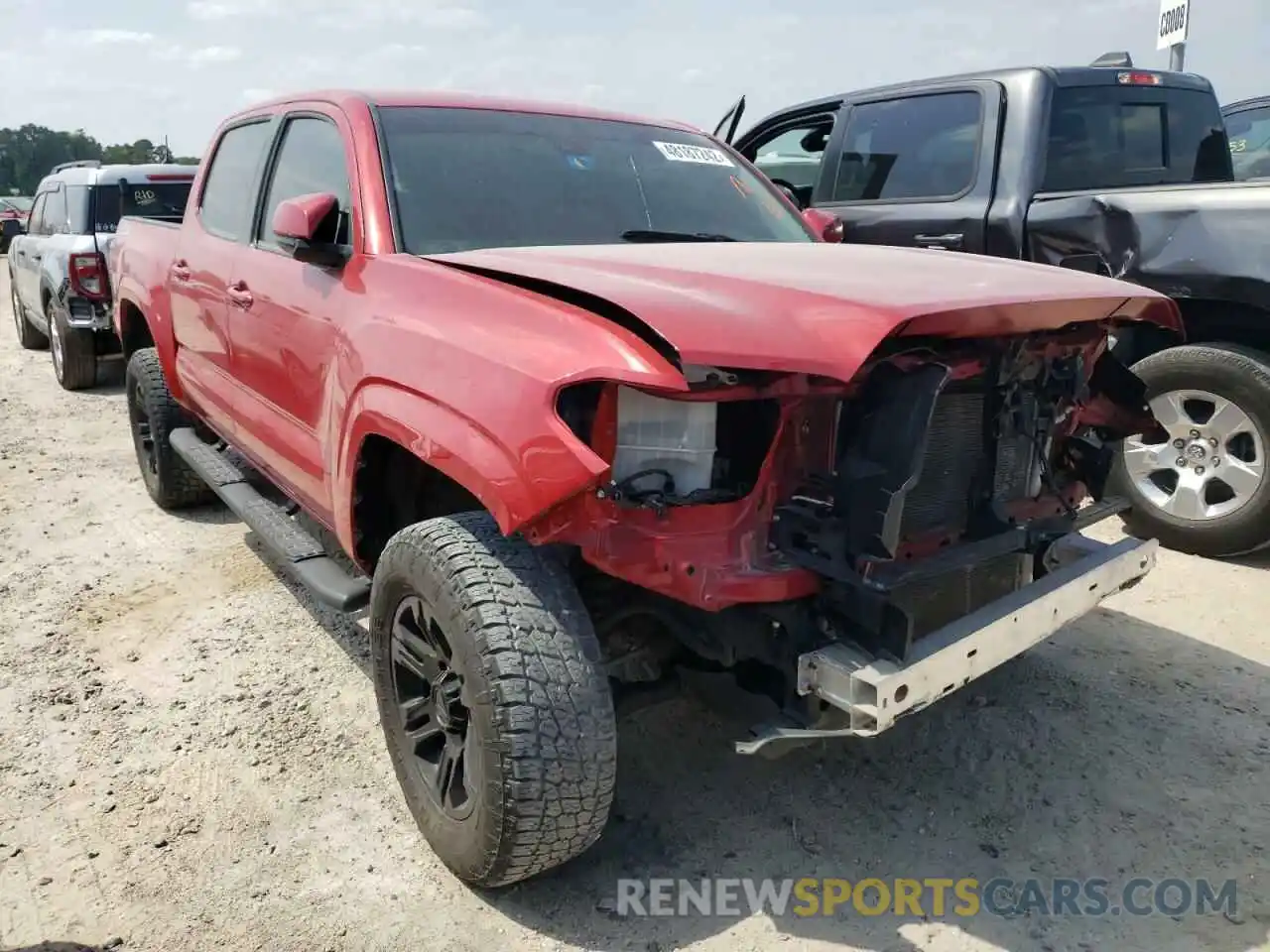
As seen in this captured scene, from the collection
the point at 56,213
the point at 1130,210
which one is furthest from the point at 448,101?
the point at 56,213

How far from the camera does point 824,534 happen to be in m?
2.27

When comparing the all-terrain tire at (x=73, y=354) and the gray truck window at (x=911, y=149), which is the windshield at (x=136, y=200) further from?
the gray truck window at (x=911, y=149)

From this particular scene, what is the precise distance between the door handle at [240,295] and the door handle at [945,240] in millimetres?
3298

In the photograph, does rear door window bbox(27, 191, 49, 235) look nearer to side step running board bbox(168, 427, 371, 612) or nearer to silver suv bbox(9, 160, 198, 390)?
silver suv bbox(9, 160, 198, 390)

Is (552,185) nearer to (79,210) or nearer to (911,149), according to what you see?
(911,149)

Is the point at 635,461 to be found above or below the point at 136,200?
below

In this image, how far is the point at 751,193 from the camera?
3.90 metres

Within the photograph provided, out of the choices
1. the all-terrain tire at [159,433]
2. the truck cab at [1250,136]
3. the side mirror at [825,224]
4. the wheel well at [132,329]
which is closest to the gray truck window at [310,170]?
the all-terrain tire at [159,433]

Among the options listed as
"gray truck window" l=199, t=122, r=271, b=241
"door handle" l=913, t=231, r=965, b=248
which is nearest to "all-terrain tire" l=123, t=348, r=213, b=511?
"gray truck window" l=199, t=122, r=271, b=241

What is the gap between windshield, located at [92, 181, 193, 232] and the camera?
8.81 m

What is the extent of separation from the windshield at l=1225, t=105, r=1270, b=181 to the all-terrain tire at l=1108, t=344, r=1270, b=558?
348 centimetres

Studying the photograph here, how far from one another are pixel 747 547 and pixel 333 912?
1351 millimetres

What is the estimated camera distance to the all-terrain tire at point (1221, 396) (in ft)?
14.4

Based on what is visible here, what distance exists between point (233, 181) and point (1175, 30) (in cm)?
675
